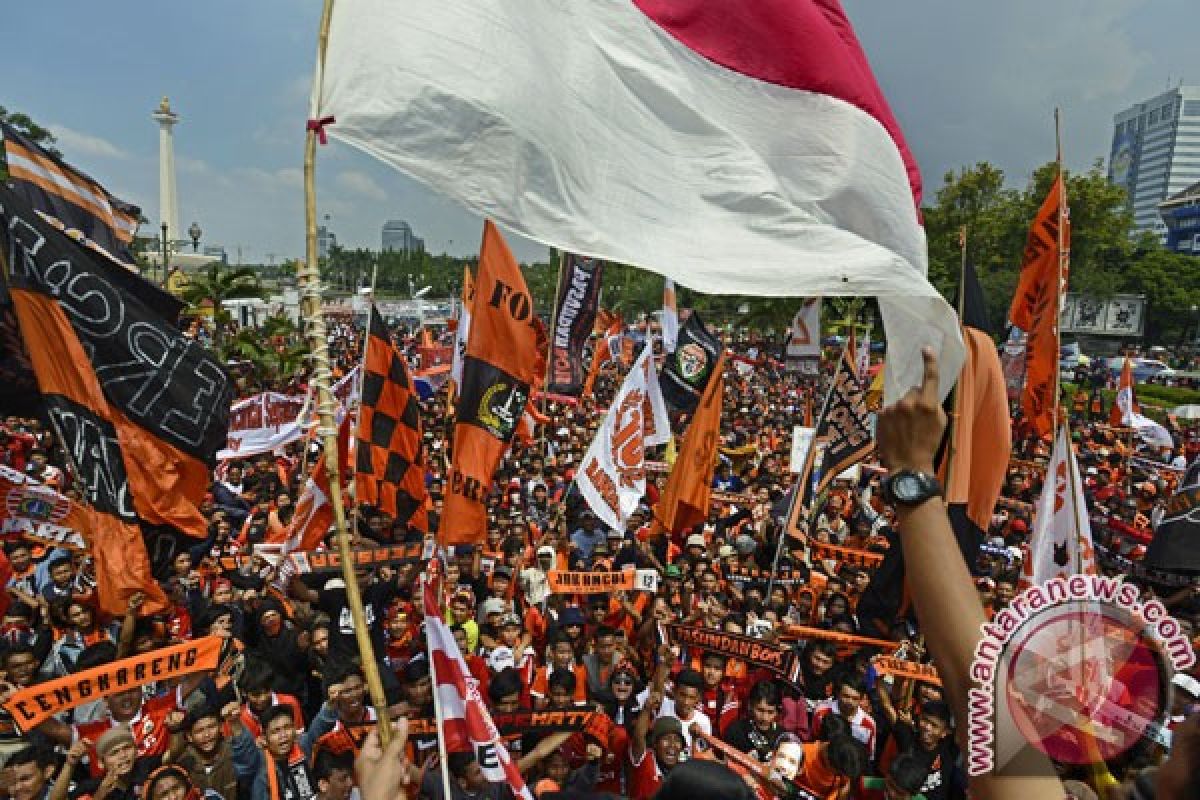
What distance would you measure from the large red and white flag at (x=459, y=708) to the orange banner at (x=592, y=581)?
2926 mm

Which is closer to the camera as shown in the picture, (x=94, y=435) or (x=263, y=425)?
(x=94, y=435)

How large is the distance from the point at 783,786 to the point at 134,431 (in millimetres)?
4299

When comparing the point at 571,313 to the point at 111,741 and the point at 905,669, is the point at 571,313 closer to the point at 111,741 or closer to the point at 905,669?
the point at 905,669

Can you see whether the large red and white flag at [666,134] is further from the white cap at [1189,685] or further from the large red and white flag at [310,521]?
the large red and white flag at [310,521]

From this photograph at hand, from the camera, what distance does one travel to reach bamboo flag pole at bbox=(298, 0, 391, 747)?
219 centimetres

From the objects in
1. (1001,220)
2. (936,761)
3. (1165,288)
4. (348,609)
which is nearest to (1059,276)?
(936,761)

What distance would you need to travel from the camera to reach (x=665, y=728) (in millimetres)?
4688

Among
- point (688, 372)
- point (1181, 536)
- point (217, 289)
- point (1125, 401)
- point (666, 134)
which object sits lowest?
point (1181, 536)

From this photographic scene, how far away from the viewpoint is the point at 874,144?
2754 millimetres

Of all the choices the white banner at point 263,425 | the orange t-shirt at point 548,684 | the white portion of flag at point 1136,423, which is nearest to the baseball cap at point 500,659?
the orange t-shirt at point 548,684

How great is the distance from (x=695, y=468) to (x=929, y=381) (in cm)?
593

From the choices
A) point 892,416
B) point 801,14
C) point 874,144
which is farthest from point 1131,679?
point 801,14

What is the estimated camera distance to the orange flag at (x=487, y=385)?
5.89 metres

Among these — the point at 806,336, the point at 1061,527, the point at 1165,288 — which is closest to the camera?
the point at 1061,527
